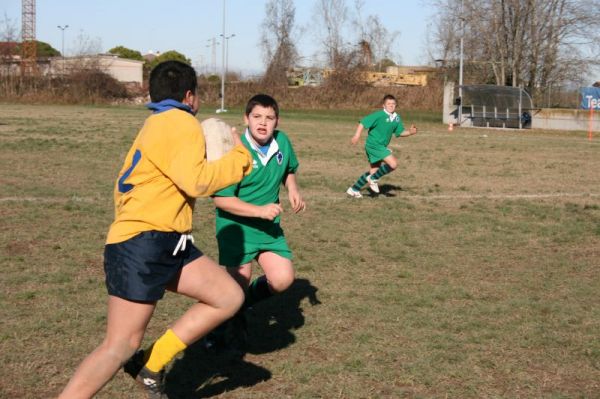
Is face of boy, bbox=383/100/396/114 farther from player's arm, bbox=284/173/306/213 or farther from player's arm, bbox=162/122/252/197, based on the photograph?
player's arm, bbox=162/122/252/197

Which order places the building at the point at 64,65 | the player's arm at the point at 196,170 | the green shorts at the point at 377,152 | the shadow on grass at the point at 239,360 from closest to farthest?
the player's arm at the point at 196,170 → the shadow on grass at the point at 239,360 → the green shorts at the point at 377,152 → the building at the point at 64,65

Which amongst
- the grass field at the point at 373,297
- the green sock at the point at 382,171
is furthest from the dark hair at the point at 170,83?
the green sock at the point at 382,171

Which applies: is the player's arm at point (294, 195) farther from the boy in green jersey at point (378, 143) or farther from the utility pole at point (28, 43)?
the utility pole at point (28, 43)

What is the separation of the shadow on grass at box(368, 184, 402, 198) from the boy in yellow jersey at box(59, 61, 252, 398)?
935cm

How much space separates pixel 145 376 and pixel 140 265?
0.70 meters

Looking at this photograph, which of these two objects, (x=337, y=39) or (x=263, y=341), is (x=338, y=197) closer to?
(x=263, y=341)

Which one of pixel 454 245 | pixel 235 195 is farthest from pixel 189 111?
pixel 454 245

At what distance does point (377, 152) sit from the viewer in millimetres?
13227

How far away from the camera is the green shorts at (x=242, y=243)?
5656mm

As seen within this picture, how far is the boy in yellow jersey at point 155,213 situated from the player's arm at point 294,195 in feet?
5.17

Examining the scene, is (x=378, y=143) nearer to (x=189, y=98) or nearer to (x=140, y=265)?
(x=189, y=98)

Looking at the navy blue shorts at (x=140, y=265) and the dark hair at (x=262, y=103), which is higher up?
the dark hair at (x=262, y=103)

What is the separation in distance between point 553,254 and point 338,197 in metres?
4.53

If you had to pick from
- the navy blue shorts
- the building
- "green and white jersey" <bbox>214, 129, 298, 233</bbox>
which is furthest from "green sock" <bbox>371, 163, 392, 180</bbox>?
the building
